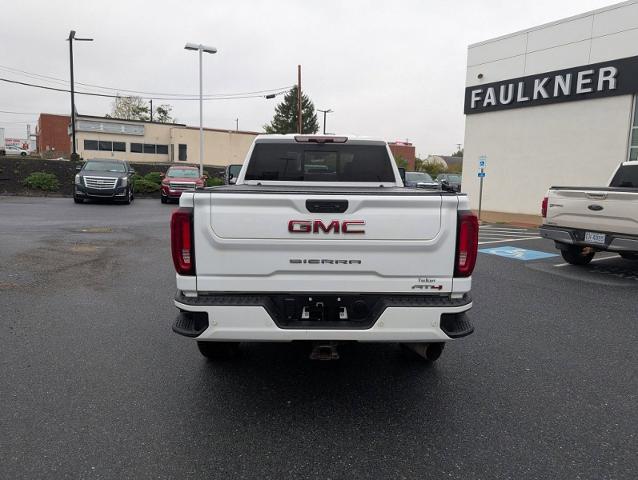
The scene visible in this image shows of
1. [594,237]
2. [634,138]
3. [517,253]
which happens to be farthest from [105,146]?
[594,237]

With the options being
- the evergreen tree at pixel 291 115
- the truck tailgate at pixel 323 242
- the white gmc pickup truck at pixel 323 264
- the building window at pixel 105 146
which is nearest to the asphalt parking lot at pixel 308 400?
the white gmc pickup truck at pixel 323 264

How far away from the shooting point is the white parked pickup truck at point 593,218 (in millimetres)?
7613

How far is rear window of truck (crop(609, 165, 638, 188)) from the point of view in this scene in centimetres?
925

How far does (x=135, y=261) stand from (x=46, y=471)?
6.32m

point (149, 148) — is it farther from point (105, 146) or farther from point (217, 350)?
point (217, 350)

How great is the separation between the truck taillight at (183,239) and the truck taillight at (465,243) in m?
1.74

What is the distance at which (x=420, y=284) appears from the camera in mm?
3240

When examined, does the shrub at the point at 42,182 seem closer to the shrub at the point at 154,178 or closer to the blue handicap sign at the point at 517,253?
the shrub at the point at 154,178

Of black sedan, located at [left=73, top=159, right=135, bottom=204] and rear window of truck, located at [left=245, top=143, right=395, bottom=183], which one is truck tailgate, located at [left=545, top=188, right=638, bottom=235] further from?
black sedan, located at [left=73, top=159, right=135, bottom=204]

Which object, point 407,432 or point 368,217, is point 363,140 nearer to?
point 368,217

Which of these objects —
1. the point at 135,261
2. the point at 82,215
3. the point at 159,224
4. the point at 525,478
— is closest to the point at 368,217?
the point at 525,478

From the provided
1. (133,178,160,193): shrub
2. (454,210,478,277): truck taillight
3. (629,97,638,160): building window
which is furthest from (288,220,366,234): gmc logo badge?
(133,178,160,193): shrub

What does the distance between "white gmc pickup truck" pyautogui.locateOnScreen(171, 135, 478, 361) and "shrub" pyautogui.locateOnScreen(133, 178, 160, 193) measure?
23673 mm

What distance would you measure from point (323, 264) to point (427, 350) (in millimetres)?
1348
